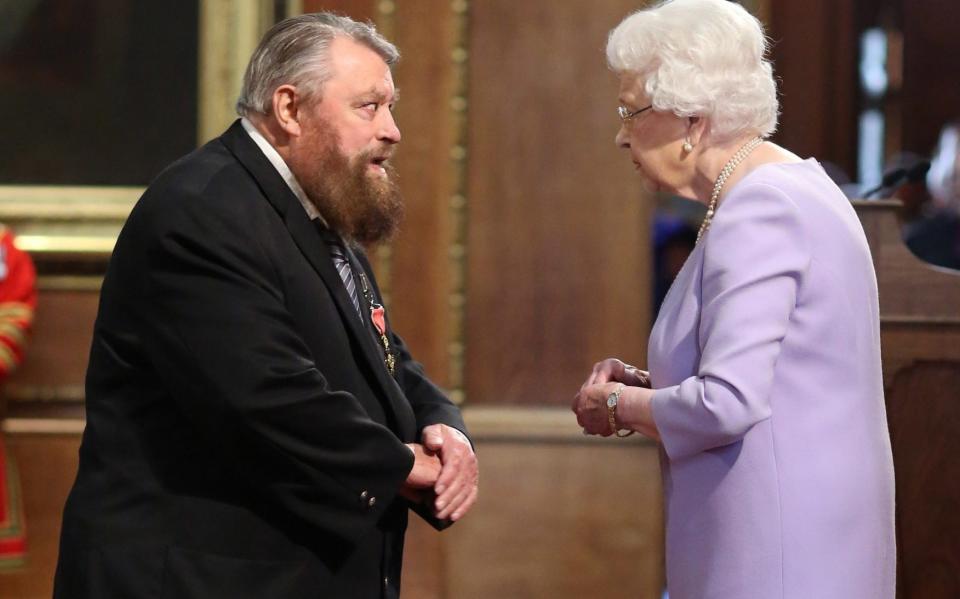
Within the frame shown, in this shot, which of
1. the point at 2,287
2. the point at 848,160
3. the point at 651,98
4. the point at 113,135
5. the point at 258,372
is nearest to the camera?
the point at 258,372

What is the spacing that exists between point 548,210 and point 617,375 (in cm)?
231

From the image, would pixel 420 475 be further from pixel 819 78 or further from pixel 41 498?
pixel 819 78

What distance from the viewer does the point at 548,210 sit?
199 inches

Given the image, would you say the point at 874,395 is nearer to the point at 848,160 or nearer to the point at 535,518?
the point at 535,518

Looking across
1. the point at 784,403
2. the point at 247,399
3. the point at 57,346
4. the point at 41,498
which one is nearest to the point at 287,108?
the point at 247,399

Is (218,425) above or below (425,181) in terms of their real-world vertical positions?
above

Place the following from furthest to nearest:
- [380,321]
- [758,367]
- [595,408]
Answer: [380,321]
[595,408]
[758,367]

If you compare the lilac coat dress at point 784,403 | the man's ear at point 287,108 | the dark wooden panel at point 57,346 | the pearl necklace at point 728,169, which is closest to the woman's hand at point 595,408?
the lilac coat dress at point 784,403

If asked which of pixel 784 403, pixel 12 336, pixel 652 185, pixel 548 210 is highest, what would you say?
pixel 652 185

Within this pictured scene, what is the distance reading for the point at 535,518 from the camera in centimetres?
504

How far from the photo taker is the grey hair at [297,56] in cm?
273

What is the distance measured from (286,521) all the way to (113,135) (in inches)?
125

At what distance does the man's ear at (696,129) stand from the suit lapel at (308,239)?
74 centimetres

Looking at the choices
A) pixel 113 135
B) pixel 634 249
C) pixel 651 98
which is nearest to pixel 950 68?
pixel 634 249
